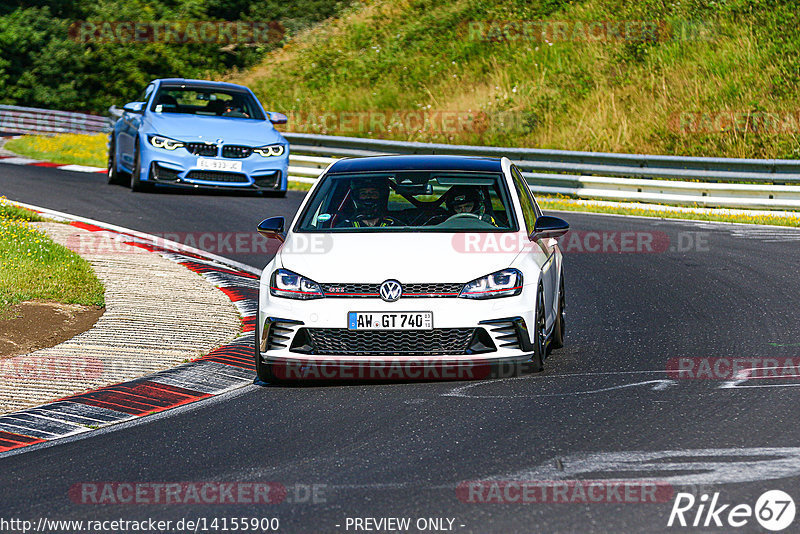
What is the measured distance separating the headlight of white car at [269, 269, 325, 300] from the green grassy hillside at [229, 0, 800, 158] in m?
17.4

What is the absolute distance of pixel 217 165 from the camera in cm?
1792

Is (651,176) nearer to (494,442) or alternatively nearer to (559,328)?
(559,328)

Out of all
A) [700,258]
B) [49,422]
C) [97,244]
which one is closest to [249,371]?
[49,422]

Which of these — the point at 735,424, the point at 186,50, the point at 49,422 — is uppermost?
the point at 186,50

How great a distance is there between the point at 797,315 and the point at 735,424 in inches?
164

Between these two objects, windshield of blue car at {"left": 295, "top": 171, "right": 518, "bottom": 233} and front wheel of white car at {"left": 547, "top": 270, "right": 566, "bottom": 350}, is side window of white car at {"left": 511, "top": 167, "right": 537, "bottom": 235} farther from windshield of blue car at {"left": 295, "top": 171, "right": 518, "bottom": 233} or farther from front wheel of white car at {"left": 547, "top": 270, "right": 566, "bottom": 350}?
front wheel of white car at {"left": 547, "top": 270, "right": 566, "bottom": 350}

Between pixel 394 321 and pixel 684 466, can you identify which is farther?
pixel 394 321

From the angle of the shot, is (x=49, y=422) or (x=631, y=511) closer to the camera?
(x=631, y=511)

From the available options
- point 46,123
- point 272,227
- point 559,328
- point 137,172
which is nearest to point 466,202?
point 559,328

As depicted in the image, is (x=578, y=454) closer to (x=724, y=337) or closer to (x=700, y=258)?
(x=724, y=337)

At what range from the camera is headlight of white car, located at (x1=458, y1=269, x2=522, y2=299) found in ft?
25.7

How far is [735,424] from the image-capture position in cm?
661

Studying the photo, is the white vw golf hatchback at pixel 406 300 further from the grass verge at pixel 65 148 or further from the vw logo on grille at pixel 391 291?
the grass verge at pixel 65 148

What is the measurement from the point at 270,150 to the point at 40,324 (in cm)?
873
